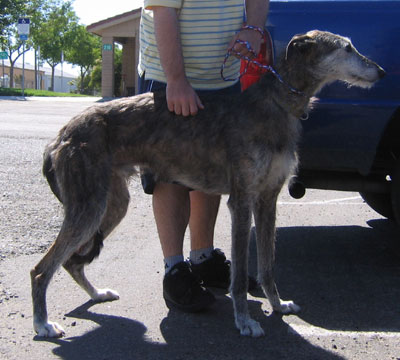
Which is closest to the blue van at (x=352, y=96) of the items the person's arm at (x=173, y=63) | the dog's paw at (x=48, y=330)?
the person's arm at (x=173, y=63)

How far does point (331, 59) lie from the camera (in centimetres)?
344

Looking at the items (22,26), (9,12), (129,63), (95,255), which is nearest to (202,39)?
(95,255)

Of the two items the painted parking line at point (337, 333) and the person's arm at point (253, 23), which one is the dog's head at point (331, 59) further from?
the painted parking line at point (337, 333)

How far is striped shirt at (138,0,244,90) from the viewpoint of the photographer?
3.64 meters

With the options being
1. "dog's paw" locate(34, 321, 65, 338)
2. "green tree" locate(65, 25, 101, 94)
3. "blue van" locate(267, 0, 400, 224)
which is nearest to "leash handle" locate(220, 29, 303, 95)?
"blue van" locate(267, 0, 400, 224)

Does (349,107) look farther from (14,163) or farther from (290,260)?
(14,163)

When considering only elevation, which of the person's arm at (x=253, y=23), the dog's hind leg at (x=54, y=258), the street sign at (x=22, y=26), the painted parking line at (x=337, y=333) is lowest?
the painted parking line at (x=337, y=333)

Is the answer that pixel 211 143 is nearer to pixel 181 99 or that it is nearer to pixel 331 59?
pixel 181 99

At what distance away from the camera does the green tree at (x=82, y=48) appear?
62719 millimetres

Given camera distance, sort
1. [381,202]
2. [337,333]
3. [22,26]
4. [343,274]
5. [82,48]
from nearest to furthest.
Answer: [337,333], [343,274], [381,202], [22,26], [82,48]

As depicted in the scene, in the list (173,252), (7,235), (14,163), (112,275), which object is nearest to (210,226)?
(173,252)

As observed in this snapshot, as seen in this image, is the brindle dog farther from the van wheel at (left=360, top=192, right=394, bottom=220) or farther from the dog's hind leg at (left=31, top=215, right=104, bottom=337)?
the van wheel at (left=360, top=192, right=394, bottom=220)

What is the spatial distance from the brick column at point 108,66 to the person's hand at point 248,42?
28.5 meters

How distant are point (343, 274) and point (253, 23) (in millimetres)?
2060
